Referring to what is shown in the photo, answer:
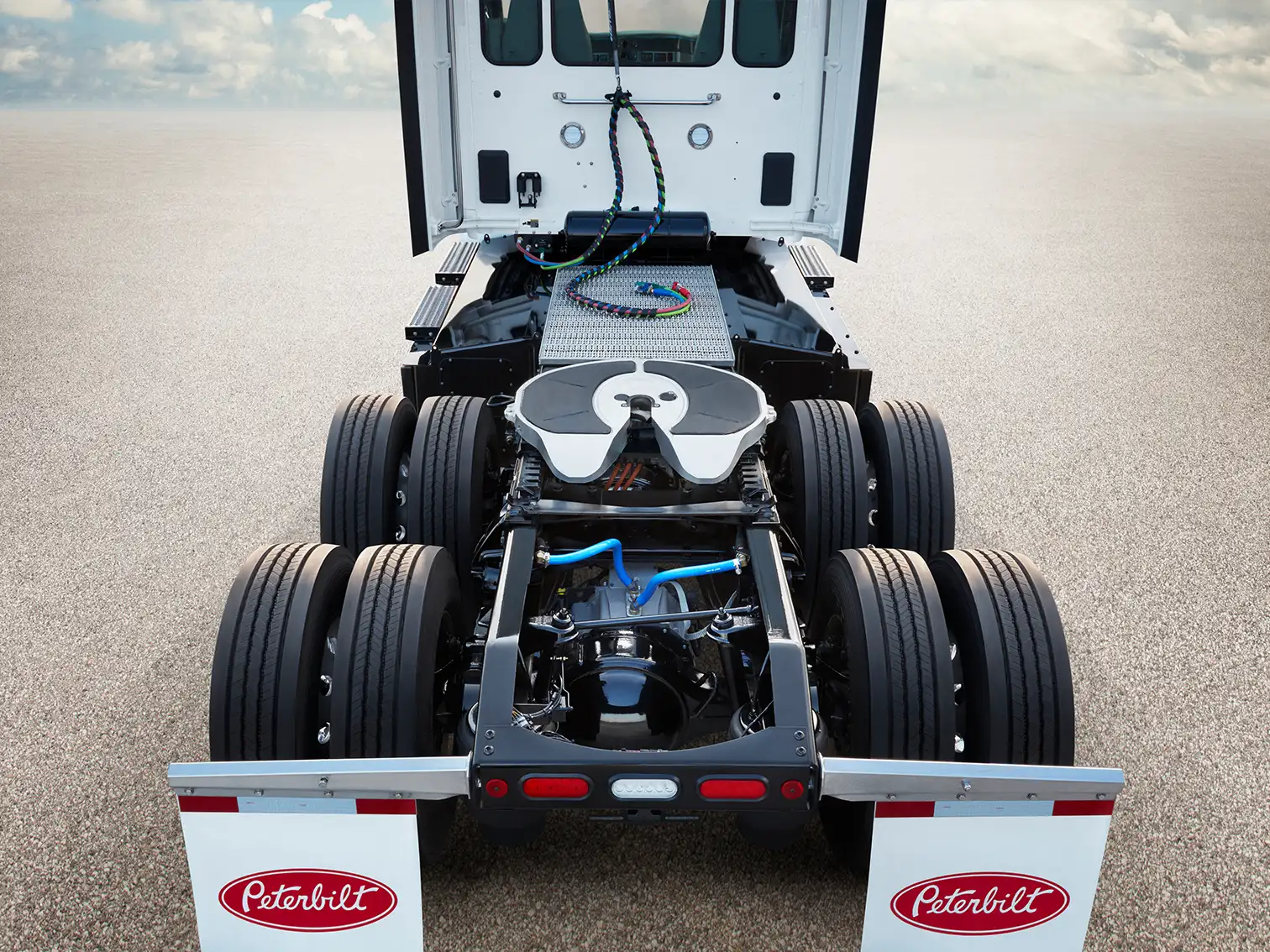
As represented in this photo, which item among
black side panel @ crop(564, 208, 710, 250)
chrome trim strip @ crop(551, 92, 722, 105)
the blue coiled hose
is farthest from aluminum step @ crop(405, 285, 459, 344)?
the blue coiled hose

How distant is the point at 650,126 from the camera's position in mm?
4941

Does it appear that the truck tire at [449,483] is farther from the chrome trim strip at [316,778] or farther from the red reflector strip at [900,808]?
the red reflector strip at [900,808]

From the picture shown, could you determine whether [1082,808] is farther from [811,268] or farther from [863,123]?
[811,268]

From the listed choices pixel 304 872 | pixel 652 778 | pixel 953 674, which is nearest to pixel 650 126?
pixel 953 674

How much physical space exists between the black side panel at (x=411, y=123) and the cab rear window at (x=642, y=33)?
68 centimetres

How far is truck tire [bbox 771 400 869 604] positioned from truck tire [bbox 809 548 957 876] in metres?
0.90

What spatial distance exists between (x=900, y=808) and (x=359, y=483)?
2341mm

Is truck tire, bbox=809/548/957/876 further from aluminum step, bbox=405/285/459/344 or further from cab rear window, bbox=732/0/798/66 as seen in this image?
cab rear window, bbox=732/0/798/66

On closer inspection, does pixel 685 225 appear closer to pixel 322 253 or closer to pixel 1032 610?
pixel 1032 610

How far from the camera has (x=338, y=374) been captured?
6.75m

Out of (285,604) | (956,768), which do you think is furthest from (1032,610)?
(285,604)

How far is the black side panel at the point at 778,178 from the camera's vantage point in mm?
5008

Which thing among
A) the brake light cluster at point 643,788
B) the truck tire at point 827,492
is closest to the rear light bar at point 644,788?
the brake light cluster at point 643,788

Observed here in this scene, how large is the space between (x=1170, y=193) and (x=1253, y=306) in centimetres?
617
